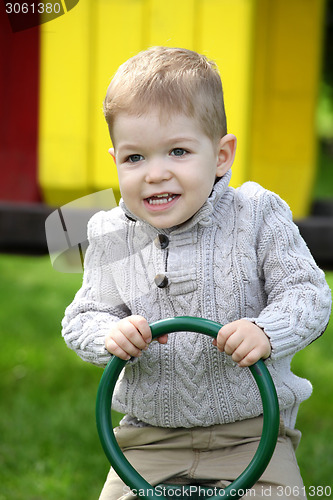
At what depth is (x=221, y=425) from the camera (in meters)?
1.76

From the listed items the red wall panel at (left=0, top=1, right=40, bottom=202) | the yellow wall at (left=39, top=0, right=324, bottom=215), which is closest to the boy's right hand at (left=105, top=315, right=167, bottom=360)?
the yellow wall at (left=39, top=0, right=324, bottom=215)

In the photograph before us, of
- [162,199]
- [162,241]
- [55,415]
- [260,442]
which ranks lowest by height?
[55,415]

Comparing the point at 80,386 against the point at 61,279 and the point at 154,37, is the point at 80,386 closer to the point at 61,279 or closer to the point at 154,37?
the point at 154,37

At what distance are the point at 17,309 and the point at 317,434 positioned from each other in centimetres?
251

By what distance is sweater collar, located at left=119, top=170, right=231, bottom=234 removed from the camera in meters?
1.68

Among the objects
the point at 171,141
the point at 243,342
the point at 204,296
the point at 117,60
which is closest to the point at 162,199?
the point at 171,141

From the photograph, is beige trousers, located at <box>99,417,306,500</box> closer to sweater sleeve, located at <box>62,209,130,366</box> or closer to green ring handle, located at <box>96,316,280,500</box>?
green ring handle, located at <box>96,316,280,500</box>

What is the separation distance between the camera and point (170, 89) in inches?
62.6

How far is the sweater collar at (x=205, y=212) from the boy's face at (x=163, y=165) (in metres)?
0.02

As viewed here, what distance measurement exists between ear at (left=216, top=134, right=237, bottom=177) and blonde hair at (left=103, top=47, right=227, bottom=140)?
0.02 m

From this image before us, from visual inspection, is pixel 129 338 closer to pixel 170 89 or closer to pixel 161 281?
pixel 161 281

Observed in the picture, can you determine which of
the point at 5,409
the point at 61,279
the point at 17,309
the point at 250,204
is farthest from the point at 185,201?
the point at 61,279

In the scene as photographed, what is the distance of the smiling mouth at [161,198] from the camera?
5.37 ft

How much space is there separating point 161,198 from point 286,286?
0.31 m
